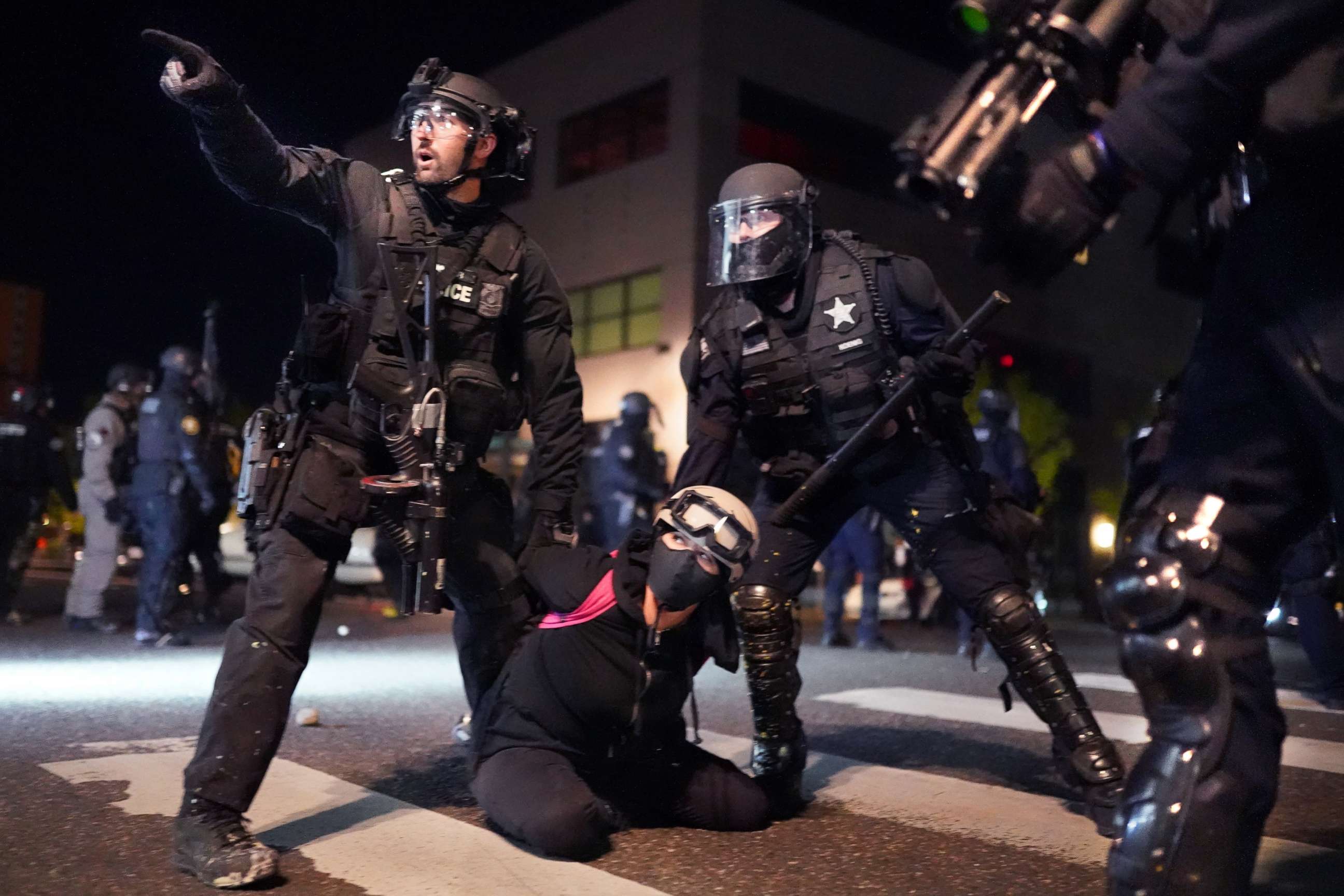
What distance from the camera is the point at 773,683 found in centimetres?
362

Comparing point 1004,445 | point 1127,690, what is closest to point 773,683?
point 1127,690

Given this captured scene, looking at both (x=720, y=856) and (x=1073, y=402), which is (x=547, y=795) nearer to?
(x=720, y=856)

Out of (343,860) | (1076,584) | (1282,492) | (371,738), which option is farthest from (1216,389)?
(1076,584)

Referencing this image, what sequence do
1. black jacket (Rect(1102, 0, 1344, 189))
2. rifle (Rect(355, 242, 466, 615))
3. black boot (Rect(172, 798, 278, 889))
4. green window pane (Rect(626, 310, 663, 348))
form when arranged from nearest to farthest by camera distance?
black jacket (Rect(1102, 0, 1344, 189)), black boot (Rect(172, 798, 278, 889)), rifle (Rect(355, 242, 466, 615)), green window pane (Rect(626, 310, 663, 348))

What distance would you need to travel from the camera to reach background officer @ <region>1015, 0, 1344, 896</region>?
1.74m

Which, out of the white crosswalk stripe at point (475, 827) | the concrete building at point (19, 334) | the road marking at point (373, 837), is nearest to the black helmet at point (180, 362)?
the white crosswalk stripe at point (475, 827)

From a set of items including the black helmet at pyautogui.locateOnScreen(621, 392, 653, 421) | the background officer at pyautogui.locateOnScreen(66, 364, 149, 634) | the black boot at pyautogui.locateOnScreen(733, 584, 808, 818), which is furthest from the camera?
the black helmet at pyautogui.locateOnScreen(621, 392, 653, 421)

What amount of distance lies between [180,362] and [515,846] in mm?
Answer: 6677

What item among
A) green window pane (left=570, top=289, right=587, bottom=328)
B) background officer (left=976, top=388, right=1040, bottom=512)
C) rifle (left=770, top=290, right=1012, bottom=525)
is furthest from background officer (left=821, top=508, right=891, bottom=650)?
green window pane (left=570, top=289, right=587, bottom=328)

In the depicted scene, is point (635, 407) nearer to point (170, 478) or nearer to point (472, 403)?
point (170, 478)

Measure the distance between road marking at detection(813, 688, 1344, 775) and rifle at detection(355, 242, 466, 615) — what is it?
2600mm

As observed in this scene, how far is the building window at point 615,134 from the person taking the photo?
74.1 ft

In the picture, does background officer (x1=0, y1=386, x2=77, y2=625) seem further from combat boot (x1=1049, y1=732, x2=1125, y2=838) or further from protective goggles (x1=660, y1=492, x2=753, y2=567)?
combat boot (x1=1049, y1=732, x2=1125, y2=838)

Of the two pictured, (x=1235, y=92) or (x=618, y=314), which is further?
(x=618, y=314)
